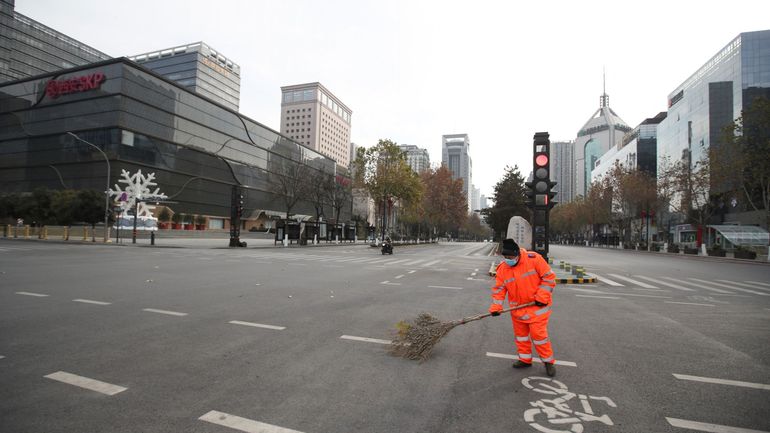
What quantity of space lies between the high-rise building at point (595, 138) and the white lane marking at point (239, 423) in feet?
555

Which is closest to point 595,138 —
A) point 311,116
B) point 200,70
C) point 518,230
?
point 311,116

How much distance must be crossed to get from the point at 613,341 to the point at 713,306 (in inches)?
208

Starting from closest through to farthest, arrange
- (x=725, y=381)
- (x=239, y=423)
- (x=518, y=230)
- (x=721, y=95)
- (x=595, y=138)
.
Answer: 1. (x=239, y=423)
2. (x=725, y=381)
3. (x=518, y=230)
4. (x=721, y=95)
5. (x=595, y=138)

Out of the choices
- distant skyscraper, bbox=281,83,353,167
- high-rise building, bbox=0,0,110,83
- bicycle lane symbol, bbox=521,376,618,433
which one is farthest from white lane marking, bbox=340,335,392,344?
distant skyscraper, bbox=281,83,353,167

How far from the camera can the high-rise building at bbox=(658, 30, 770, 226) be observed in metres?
55.0

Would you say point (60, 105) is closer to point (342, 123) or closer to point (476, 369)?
point (476, 369)

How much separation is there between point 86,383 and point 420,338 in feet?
10.9

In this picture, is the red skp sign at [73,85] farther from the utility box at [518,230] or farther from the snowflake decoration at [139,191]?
the utility box at [518,230]

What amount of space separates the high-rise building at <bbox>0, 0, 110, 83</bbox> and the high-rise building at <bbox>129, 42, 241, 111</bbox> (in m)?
23.3

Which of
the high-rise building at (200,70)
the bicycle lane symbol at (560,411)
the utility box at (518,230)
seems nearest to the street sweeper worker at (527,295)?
the bicycle lane symbol at (560,411)

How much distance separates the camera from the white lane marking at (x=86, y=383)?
340 centimetres

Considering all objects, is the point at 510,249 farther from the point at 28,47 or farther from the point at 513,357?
the point at 28,47

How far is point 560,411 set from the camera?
3.20m

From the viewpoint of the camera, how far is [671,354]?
16.0ft
